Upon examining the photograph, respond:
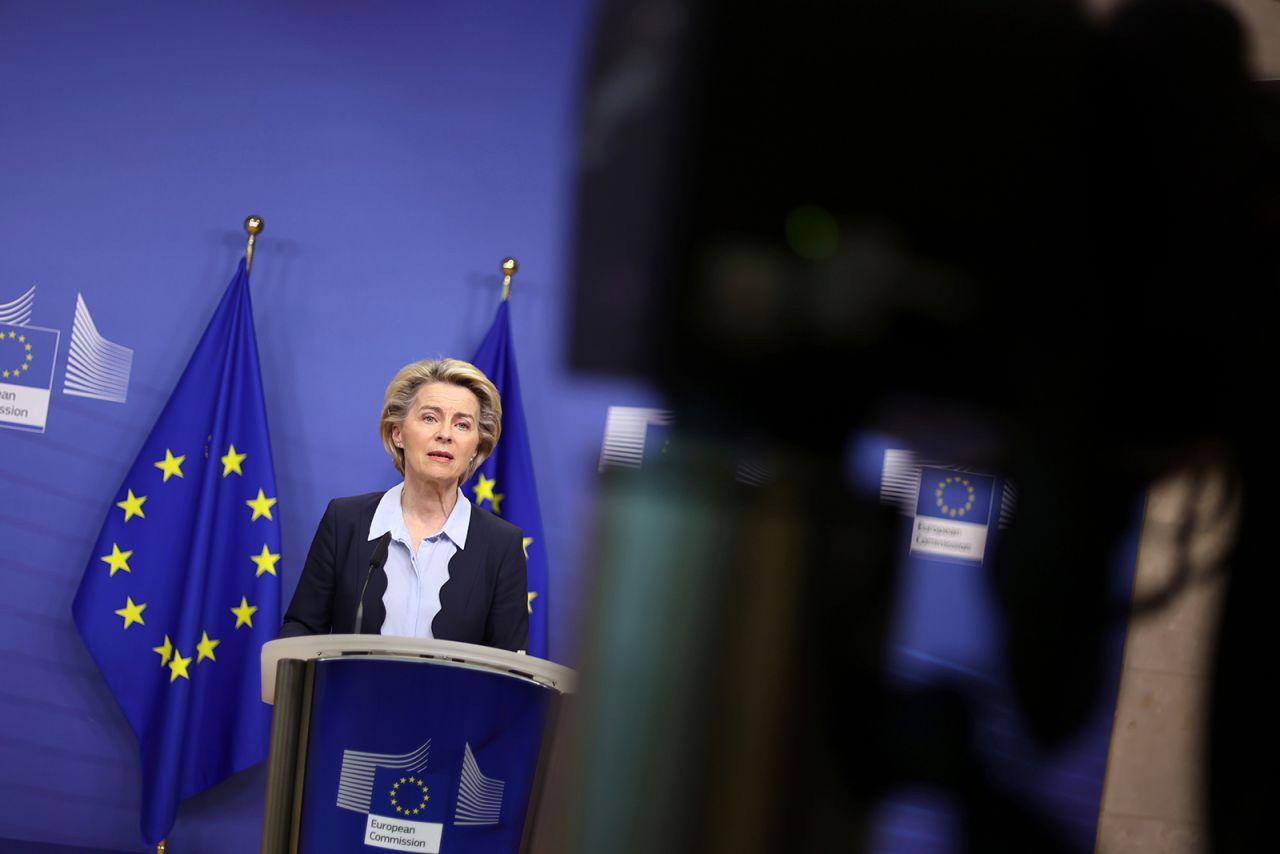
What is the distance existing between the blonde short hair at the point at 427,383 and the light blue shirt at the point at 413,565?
10.1 inches

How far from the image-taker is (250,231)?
3646 millimetres

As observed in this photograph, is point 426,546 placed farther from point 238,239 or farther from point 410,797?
point 410,797

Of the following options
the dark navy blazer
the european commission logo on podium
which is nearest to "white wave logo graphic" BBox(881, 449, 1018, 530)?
the european commission logo on podium

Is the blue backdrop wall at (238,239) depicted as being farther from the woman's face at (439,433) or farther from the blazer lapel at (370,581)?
the blazer lapel at (370,581)

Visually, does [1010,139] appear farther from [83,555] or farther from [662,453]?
[83,555]

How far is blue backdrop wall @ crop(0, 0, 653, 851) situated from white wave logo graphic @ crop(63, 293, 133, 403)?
0.08 feet

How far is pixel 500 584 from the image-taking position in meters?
2.74

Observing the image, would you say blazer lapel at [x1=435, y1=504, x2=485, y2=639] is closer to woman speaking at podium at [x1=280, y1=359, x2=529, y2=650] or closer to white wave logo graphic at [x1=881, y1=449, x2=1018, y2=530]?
woman speaking at podium at [x1=280, y1=359, x2=529, y2=650]

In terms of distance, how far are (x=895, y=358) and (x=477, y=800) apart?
0.80m

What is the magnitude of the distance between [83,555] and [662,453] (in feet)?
12.9

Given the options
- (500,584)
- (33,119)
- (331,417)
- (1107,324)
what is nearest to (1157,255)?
(1107,324)

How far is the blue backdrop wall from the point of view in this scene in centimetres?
359

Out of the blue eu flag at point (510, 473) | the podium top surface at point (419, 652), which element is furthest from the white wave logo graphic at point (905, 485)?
the blue eu flag at point (510, 473)

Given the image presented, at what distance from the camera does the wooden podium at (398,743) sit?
0.70 metres
